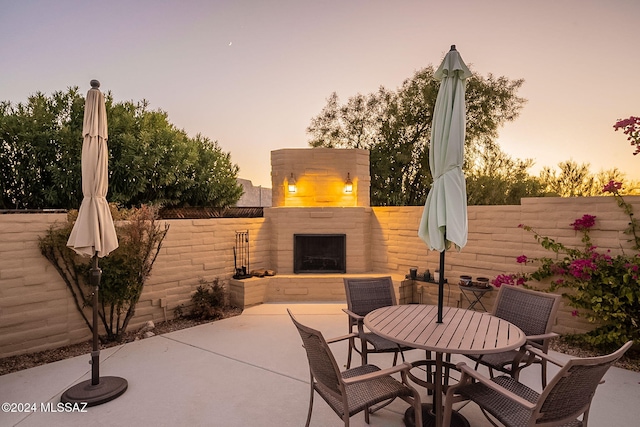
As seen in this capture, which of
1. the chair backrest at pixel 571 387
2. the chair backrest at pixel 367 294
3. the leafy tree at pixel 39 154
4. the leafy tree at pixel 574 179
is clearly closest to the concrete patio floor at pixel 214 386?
the chair backrest at pixel 367 294

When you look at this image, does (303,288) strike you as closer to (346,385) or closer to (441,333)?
(441,333)

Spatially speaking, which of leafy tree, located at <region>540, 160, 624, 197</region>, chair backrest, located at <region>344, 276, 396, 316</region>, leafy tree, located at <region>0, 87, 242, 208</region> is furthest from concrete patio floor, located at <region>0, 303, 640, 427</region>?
leafy tree, located at <region>540, 160, 624, 197</region>

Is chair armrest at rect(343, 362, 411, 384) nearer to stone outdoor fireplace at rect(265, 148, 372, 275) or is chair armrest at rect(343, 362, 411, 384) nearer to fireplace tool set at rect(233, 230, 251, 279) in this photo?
fireplace tool set at rect(233, 230, 251, 279)

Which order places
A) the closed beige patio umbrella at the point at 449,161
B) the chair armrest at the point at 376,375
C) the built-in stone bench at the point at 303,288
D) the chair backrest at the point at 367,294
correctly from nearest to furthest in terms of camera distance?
the chair armrest at the point at 376,375 < the closed beige patio umbrella at the point at 449,161 < the chair backrest at the point at 367,294 < the built-in stone bench at the point at 303,288

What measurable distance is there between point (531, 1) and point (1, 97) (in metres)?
13.8

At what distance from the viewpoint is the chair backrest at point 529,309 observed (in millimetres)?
3309

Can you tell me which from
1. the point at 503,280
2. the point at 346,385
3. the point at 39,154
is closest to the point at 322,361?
the point at 346,385

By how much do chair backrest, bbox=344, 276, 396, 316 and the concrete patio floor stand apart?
0.77m

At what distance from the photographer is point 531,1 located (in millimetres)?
8156

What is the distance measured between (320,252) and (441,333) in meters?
5.27

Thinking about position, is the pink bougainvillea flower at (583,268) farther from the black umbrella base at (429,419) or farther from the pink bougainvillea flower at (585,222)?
the black umbrella base at (429,419)

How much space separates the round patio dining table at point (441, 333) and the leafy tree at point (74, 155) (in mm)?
8573

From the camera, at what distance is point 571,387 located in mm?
2045

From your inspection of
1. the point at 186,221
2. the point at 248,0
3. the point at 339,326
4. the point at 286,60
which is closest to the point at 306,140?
the point at 286,60
